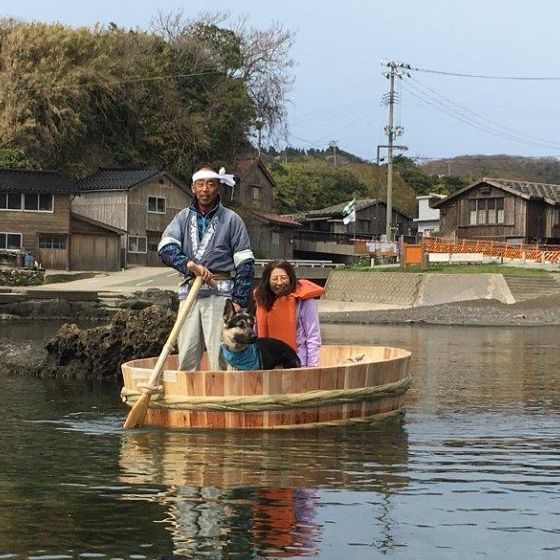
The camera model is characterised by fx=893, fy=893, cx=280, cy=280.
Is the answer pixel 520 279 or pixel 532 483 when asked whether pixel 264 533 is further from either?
pixel 520 279

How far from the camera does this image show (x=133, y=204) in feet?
165

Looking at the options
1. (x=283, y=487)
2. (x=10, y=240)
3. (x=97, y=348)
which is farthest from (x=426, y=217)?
(x=283, y=487)

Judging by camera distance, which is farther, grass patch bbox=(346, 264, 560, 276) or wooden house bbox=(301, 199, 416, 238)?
wooden house bbox=(301, 199, 416, 238)

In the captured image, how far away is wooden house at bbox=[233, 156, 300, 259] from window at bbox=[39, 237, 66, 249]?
1462cm

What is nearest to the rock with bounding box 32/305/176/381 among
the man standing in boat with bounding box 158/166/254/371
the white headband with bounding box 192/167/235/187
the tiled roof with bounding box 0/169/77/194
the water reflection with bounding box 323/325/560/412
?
the water reflection with bounding box 323/325/560/412

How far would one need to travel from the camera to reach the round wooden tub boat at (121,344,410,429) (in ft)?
27.9

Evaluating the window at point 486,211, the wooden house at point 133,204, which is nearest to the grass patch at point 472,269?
the wooden house at point 133,204

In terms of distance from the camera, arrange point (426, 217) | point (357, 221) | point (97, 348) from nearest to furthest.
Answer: point (97, 348)
point (357, 221)
point (426, 217)

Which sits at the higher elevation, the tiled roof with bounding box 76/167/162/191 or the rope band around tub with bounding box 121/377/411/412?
the tiled roof with bounding box 76/167/162/191

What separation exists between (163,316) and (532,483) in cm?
793

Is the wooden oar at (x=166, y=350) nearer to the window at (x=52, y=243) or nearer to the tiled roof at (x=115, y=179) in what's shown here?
the window at (x=52, y=243)

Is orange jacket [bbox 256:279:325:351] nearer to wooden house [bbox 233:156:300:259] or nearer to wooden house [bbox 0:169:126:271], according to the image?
wooden house [bbox 0:169:126:271]

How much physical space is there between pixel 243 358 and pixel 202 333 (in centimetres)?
53

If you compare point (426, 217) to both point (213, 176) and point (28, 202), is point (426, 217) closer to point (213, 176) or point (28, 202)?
point (28, 202)
